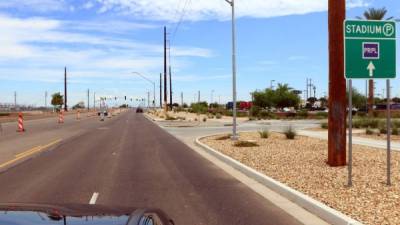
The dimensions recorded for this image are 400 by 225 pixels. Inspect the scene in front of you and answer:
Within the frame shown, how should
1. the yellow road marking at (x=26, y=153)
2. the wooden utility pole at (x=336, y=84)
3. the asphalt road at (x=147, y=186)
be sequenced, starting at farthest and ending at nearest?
1. the yellow road marking at (x=26, y=153)
2. the wooden utility pole at (x=336, y=84)
3. the asphalt road at (x=147, y=186)

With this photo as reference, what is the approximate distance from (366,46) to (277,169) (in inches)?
194

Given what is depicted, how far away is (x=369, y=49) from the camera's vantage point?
Result: 12.3 m

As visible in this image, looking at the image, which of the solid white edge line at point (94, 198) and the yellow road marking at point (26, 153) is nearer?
the solid white edge line at point (94, 198)

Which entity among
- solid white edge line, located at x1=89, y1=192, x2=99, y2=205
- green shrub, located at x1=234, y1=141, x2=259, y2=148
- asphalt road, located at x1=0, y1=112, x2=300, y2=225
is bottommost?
asphalt road, located at x1=0, y1=112, x2=300, y2=225

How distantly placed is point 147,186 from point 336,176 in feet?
Result: 14.3

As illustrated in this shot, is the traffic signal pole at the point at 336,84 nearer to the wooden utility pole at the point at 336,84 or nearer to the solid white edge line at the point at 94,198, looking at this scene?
the wooden utility pole at the point at 336,84

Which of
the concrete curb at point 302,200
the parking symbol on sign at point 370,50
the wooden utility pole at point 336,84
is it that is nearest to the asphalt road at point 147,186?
the concrete curb at point 302,200

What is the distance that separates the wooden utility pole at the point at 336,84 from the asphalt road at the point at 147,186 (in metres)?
3.01

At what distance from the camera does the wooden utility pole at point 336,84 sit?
1562cm

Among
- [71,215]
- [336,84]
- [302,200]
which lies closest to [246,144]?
[336,84]

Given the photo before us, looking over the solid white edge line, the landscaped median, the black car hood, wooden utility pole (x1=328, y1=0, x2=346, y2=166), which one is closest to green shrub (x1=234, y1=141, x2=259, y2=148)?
the landscaped median

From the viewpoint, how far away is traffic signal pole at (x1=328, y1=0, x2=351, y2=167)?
15625mm

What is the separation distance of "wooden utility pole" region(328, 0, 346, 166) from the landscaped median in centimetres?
59

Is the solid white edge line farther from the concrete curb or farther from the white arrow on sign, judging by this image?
the white arrow on sign
